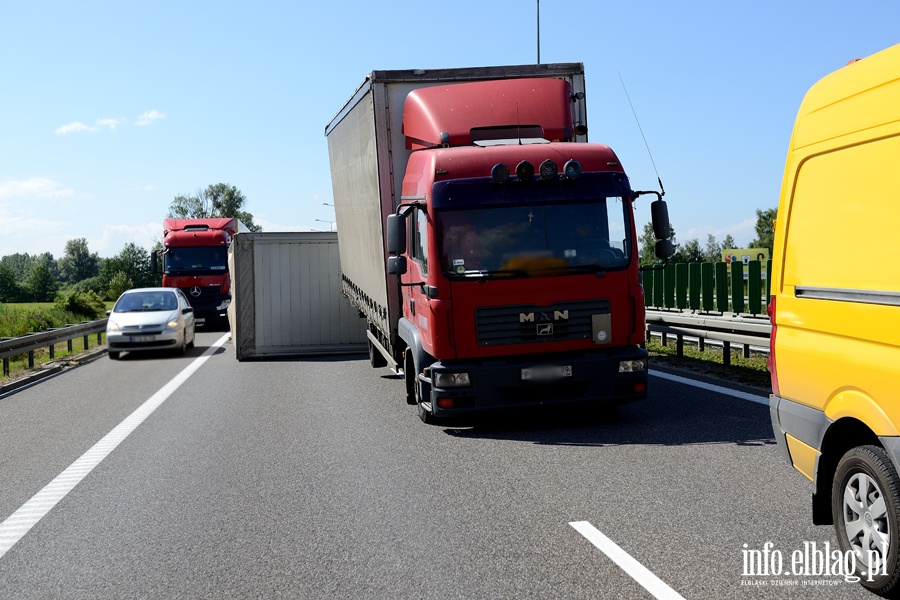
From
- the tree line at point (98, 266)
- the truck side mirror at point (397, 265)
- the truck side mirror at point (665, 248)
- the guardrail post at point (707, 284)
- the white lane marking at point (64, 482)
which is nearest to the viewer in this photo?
the white lane marking at point (64, 482)

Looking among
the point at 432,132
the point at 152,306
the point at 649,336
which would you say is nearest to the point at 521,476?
the point at 432,132

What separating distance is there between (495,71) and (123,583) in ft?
27.3

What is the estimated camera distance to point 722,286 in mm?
21594

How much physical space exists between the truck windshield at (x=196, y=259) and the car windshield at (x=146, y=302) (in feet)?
34.0

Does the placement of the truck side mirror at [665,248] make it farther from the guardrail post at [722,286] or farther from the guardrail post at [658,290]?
the guardrail post at [658,290]

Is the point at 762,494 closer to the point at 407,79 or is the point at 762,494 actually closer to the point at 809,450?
the point at 809,450

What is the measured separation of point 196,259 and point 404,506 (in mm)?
28320

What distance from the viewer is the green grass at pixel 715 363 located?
1280cm

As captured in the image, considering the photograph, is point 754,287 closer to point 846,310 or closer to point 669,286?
point 669,286

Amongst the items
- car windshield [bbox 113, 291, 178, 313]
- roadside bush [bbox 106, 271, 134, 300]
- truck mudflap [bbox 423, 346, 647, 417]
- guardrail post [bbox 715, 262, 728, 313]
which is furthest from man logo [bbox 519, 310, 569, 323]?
roadside bush [bbox 106, 271, 134, 300]

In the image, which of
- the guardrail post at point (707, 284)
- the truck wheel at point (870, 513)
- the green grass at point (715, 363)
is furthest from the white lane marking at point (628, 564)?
the guardrail post at point (707, 284)

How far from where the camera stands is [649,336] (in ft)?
63.2

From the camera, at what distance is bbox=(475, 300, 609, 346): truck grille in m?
9.62

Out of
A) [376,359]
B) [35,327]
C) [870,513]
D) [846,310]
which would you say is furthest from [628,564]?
[35,327]
